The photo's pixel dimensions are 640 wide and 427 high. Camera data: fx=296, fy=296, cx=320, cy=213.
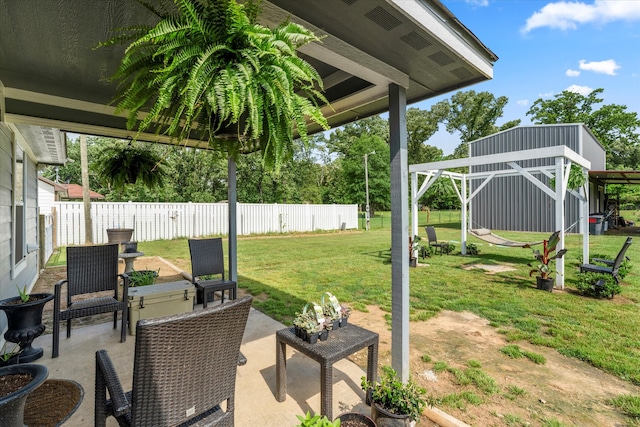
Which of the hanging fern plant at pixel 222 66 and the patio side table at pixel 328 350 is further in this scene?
the patio side table at pixel 328 350

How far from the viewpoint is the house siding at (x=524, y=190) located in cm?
1282

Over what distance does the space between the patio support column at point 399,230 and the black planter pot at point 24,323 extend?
297 centimetres

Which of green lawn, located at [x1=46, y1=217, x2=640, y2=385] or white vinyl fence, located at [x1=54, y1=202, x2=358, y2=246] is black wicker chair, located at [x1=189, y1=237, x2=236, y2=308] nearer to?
green lawn, located at [x1=46, y1=217, x2=640, y2=385]

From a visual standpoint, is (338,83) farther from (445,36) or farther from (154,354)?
(154,354)

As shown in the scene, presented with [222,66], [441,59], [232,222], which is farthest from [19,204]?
[441,59]

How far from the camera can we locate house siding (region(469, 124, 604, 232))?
42.1 ft

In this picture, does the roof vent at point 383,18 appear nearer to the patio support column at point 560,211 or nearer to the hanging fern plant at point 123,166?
the hanging fern plant at point 123,166

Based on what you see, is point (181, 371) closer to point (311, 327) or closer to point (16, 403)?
point (16, 403)

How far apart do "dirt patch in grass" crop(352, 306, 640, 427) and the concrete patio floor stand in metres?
0.53

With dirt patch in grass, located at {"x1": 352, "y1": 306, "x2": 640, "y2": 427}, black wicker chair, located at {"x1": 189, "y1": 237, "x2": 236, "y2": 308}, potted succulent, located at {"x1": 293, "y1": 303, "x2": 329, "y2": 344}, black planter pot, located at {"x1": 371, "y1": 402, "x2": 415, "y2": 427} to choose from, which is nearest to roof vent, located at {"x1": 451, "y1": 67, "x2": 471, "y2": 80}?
potted succulent, located at {"x1": 293, "y1": 303, "x2": 329, "y2": 344}

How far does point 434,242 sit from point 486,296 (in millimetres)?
4318

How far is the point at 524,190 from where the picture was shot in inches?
543

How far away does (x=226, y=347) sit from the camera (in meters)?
1.31

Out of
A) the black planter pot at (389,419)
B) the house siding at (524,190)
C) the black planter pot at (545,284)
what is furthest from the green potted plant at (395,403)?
the house siding at (524,190)
